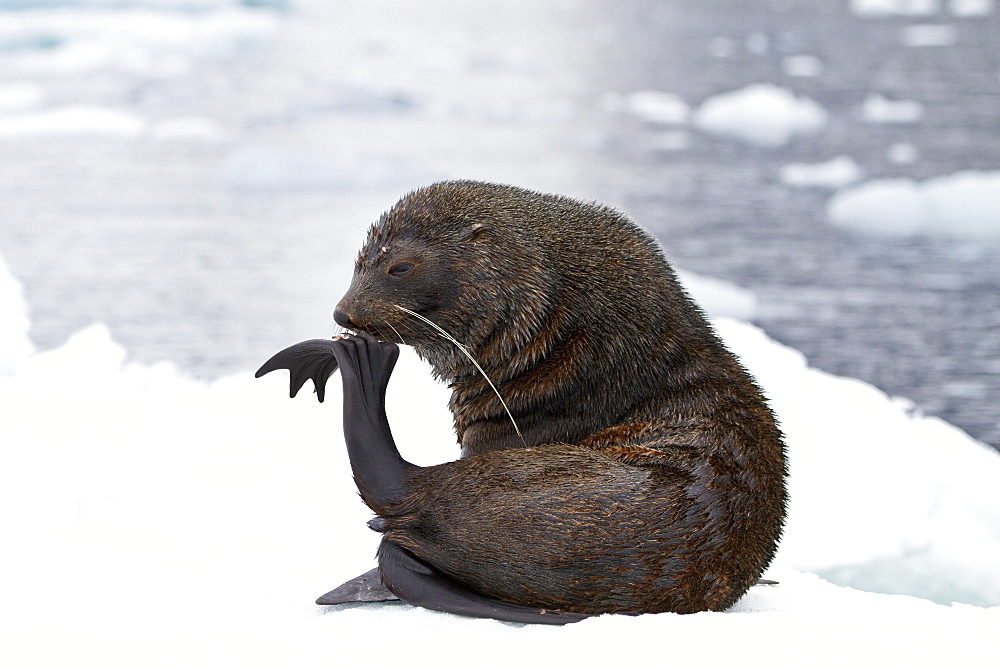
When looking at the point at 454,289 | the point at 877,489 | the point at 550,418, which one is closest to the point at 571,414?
the point at 550,418

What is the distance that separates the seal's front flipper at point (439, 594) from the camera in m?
2.94

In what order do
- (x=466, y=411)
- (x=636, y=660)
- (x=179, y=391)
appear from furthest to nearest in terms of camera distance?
(x=179, y=391) → (x=466, y=411) → (x=636, y=660)

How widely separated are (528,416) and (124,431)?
3.09m

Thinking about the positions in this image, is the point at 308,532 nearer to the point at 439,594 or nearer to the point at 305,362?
the point at 305,362

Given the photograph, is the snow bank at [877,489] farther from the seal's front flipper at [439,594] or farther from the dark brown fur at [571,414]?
the seal's front flipper at [439,594]

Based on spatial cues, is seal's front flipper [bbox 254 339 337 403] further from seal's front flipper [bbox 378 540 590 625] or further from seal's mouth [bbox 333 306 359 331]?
seal's front flipper [bbox 378 540 590 625]

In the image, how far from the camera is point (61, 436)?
5531 millimetres

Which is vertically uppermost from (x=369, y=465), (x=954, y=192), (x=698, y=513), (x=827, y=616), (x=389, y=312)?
(x=954, y=192)

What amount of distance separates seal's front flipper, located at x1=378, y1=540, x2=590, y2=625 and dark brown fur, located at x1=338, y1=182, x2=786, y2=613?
0.03 m

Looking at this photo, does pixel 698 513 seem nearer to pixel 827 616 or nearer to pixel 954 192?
pixel 827 616

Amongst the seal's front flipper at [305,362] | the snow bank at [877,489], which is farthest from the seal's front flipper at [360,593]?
the snow bank at [877,489]

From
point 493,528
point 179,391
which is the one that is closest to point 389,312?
point 493,528

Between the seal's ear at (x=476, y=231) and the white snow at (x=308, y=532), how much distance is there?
1013 millimetres

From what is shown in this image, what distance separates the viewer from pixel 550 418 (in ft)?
10.7
